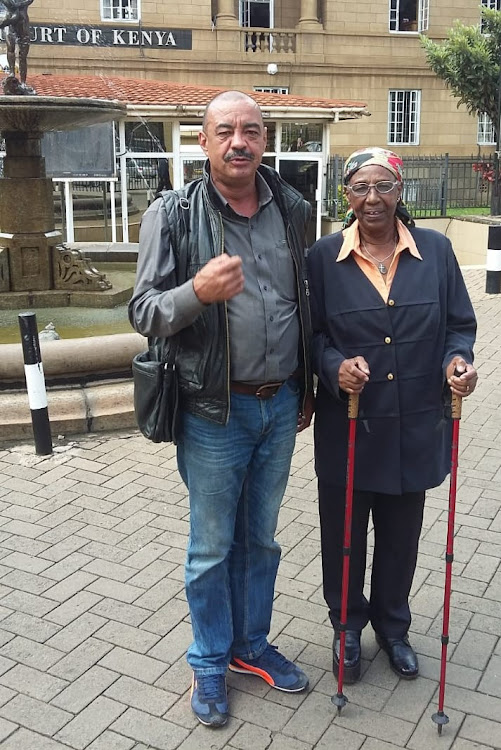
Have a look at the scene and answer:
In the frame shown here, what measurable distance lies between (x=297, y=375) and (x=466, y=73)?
2336 centimetres

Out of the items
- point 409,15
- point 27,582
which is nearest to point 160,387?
point 27,582

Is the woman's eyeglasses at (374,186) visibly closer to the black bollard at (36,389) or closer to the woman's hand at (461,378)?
the woman's hand at (461,378)

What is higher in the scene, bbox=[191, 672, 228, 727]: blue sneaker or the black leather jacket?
the black leather jacket

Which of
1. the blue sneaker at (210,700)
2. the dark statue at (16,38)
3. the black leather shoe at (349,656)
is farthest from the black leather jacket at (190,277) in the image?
the dark statue at (16,38)

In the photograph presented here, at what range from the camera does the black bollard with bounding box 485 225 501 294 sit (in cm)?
1208

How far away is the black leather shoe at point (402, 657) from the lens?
339 cm

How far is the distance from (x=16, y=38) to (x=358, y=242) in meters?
6.95

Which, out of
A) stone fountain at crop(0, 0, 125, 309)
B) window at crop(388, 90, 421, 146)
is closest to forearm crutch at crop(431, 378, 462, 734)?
stone fountain at crop(0, 0, 125, 309)

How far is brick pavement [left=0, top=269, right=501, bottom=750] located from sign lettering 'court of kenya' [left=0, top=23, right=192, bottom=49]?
935 inches

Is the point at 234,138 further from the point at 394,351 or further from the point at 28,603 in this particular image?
the point at 28,603

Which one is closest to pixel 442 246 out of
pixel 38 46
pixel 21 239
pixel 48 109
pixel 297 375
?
pixel 297 375

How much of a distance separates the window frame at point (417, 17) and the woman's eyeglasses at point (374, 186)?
2978 centimetres

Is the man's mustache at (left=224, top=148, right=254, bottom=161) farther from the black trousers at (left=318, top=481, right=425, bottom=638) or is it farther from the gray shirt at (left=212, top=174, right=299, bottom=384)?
the black trousers at (left=318, top=481, right=425, bottom=638)

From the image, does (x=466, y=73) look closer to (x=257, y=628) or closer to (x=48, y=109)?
(x=48, y=109)
